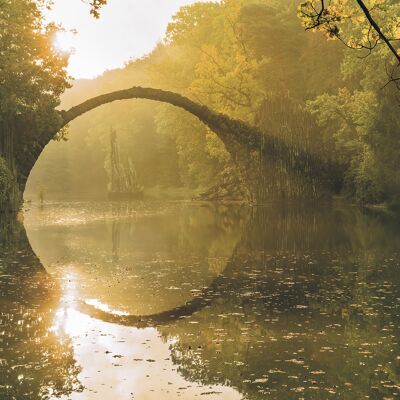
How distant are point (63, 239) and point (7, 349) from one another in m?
13.6

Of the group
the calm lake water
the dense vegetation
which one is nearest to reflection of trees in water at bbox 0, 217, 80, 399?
the calm lake water

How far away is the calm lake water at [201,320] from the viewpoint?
6.44 m

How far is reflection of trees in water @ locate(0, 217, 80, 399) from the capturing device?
6.36 meters

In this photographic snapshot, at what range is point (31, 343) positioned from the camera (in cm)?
802

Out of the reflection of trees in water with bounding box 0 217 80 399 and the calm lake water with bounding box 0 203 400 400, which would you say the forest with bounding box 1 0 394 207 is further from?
the reflection of trees in water with bounding box 0 217 80 399

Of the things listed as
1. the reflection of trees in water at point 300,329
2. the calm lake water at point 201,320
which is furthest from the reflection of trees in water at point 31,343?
the reflection of trees in water at point 300,329

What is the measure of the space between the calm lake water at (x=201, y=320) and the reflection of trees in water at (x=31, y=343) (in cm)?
2

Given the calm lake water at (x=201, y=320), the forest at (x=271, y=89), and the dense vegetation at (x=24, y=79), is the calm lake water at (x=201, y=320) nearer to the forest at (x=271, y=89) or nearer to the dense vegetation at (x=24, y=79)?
the forest at (x=271, y=89)

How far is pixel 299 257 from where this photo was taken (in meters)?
15.9

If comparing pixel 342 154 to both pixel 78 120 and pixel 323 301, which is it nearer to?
pixel 323 301

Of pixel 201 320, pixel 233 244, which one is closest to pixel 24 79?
pixel 233 244

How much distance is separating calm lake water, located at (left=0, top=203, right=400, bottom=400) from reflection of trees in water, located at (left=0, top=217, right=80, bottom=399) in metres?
0.02

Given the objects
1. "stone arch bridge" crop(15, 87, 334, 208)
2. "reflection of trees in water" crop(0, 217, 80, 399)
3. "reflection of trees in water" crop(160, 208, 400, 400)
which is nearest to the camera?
"reflection of trees in water" crop(0, 217, 80, 399)

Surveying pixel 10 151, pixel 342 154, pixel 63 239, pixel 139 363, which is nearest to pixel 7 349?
pixel 139 363
